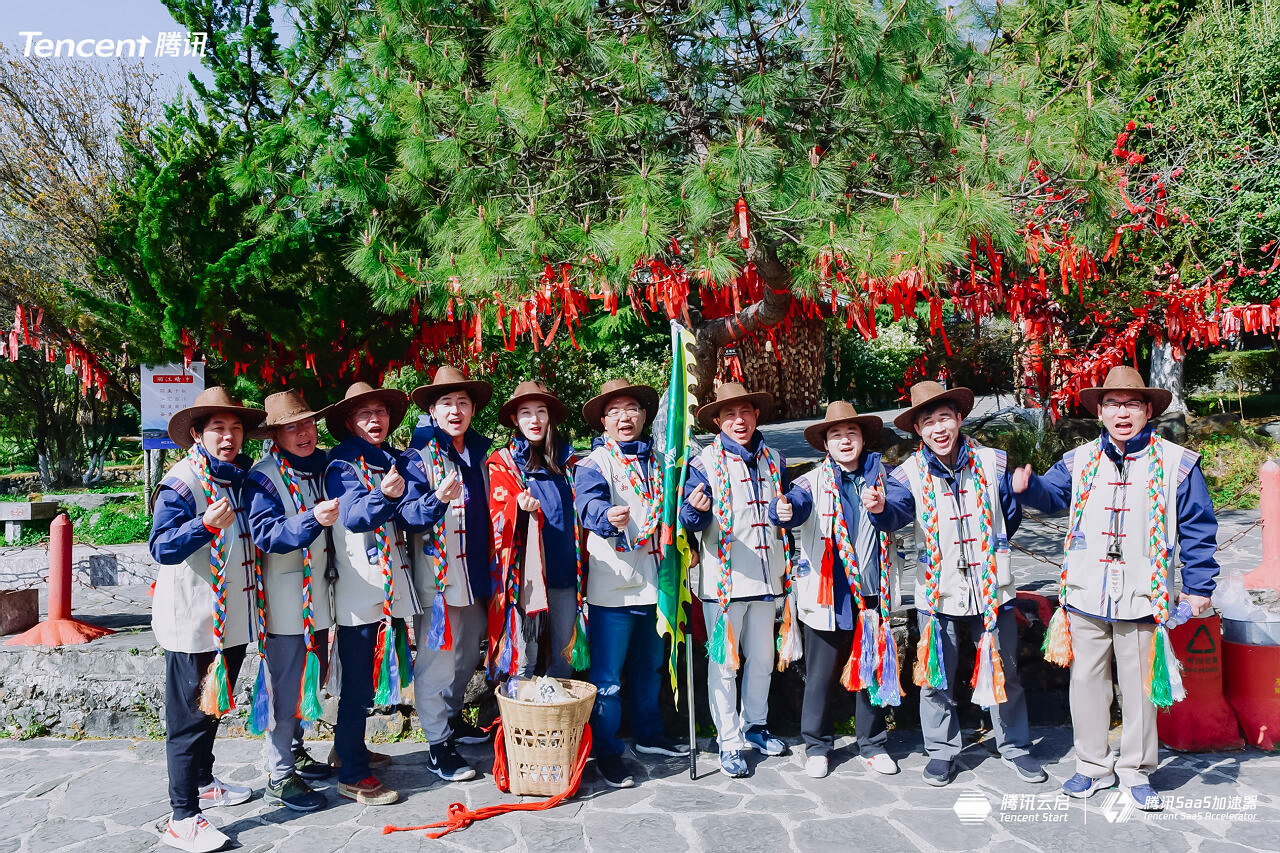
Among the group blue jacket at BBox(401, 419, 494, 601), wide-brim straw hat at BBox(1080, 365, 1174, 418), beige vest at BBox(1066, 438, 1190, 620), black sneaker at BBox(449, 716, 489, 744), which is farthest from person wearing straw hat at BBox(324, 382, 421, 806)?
wide-brim straw hat at BBox(1080, 365, 1174, 418)

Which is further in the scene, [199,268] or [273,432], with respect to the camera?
[199,268]

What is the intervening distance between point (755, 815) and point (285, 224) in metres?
5.98

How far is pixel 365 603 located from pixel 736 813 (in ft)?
5.91

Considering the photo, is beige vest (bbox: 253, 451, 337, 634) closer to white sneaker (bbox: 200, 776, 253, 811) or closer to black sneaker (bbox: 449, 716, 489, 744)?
white sneaker (bbox: 200, 776, 253, 811)

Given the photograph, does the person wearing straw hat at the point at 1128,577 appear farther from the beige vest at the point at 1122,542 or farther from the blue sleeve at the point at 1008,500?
the blue sleeve at the point at 1008,500

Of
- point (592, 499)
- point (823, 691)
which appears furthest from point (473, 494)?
point (823, 691)

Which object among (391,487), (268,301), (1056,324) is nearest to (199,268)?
(268,301)

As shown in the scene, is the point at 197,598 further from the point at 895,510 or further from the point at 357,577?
the point at 895,510

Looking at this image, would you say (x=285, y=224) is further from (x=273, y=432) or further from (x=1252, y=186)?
(x=1252, y=186)

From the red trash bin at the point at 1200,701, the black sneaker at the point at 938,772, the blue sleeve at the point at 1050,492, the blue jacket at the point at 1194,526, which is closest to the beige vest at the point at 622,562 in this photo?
the black sneaker at the point at 938,772

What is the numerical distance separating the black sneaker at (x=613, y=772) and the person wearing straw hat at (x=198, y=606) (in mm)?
1561

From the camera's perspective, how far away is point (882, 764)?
408 cm

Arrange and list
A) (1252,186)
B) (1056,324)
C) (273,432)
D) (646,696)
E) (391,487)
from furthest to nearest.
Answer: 1. (1252,186)
2. (1056,324)
3. (646,696)
4. (273,432)
5. (391,487)

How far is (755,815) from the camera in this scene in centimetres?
369
